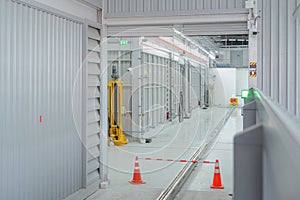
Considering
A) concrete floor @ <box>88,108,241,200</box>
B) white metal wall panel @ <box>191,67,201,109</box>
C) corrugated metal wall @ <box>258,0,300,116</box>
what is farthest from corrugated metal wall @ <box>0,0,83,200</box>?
Answer: white metal wall panel @ <box>191,67,201,109</box>

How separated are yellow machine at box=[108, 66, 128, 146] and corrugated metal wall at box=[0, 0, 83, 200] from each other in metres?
5.95

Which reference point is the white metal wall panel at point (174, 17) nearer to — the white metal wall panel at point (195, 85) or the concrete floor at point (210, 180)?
the concrete floor at point (210, 180)

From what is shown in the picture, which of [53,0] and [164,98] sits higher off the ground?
[53,0]

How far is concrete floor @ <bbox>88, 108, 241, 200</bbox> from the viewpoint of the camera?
691cm

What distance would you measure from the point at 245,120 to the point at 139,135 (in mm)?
10504

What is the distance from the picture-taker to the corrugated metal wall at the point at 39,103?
4.45 meters

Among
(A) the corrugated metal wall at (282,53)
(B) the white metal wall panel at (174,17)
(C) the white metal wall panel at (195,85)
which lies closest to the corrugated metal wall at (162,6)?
A: (B) the white metal wall panel at (174,17)

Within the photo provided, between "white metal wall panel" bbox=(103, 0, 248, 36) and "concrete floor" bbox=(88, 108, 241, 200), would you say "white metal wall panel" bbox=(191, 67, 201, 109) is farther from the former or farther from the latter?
"white metal wall panel" bbox=(103, 0, 248, 36)

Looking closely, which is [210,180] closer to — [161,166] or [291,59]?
[161,166]

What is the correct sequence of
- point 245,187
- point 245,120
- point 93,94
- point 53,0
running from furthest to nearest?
point 93,94
point 53,0
point 245,120
point 245,187

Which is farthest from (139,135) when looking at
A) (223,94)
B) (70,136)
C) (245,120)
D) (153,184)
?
(223,94)

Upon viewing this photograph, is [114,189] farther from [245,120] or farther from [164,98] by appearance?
[164,98]

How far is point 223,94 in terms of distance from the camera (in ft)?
101

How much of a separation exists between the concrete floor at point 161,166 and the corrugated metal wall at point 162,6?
311cm
